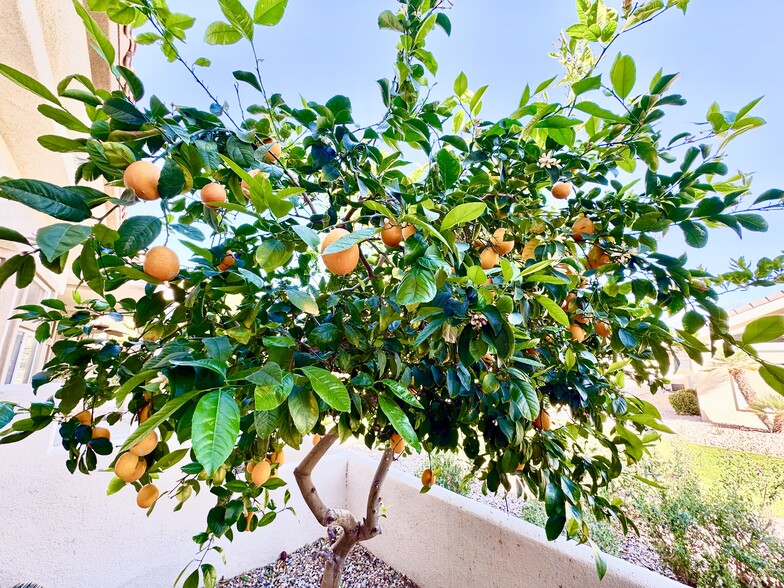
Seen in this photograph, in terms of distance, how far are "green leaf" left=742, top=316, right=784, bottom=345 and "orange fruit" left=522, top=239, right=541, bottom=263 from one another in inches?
15.3

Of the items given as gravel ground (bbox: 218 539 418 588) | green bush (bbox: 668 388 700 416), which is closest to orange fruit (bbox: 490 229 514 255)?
gravel ground (bbox: 218 539 418 588)

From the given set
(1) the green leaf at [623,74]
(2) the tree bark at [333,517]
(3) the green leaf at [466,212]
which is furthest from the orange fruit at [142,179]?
(2) the tree bark at [333,517]

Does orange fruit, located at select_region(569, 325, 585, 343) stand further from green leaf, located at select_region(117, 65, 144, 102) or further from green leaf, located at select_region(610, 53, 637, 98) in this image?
green leaf, located at select_region(117, 65, 144, 102)

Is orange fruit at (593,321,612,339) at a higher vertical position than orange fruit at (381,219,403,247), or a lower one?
lower

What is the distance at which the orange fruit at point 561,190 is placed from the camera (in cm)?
81

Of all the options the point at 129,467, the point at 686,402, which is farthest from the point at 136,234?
the point at 686,402

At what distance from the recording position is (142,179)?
1.37 feet

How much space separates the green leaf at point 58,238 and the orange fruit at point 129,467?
1.67ft

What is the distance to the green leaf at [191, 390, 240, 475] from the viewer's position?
28 cm

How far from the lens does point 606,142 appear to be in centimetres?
74

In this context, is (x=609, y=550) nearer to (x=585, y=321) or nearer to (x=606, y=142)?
(x=585, y=321)

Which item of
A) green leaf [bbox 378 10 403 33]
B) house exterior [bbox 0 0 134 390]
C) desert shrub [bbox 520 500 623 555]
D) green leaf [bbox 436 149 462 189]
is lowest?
desert shrub [bbox 520 500 623 555]

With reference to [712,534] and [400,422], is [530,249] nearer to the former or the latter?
[400,422]

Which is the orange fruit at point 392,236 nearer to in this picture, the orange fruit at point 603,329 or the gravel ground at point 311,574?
the orange fruit at point 603,329
